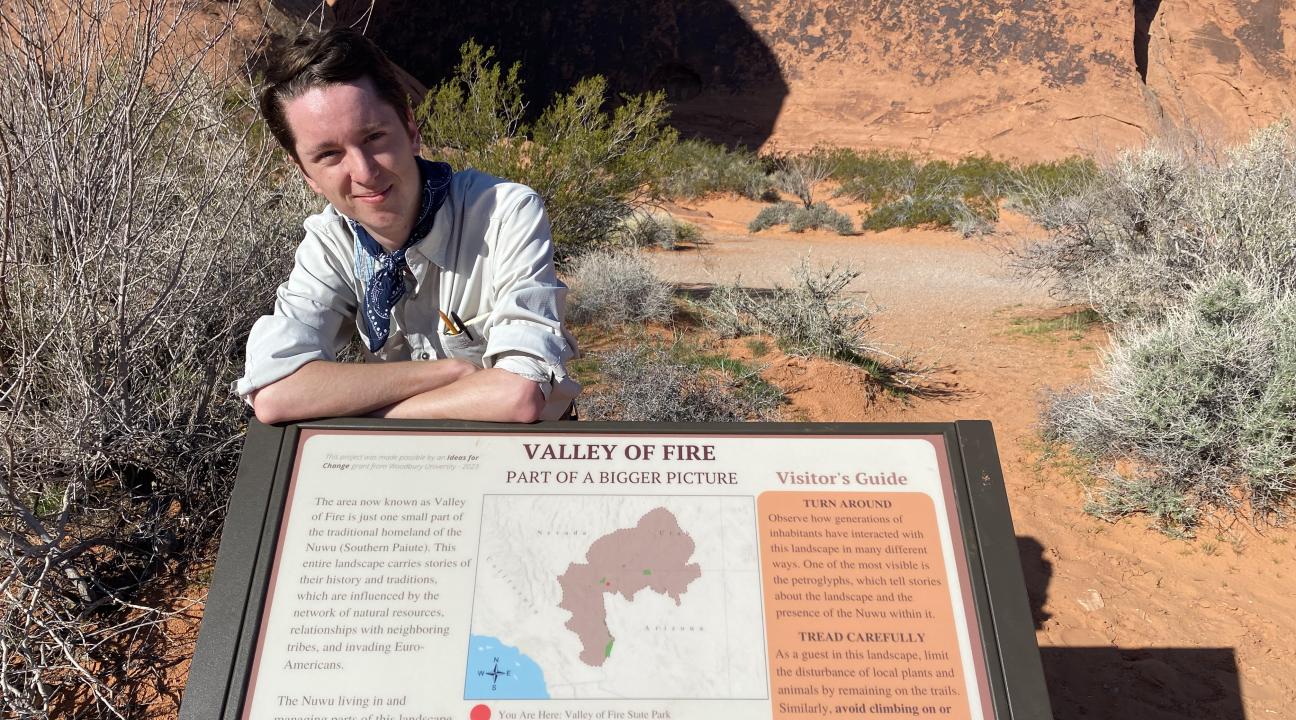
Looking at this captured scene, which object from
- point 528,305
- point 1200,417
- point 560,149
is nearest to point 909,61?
point 560,149

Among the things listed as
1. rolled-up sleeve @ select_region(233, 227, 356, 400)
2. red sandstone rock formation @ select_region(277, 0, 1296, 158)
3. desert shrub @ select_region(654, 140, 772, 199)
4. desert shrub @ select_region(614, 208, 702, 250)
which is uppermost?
red sandstone rock formation @ select_region(277, 0, 1296, 158)

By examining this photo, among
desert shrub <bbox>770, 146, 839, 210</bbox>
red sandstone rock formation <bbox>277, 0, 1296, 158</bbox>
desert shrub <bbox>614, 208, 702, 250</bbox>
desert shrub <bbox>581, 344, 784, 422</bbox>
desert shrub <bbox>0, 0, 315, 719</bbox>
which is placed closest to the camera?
desert shrub <bbox>0, 0, 315, 719</bbox>

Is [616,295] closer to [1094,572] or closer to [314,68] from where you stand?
[1094,572]

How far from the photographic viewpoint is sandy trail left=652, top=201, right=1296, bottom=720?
2674 mm

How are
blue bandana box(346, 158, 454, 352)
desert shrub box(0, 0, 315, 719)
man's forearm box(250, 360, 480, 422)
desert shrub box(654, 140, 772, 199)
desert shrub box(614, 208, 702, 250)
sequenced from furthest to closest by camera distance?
desert shrub box(654, 140, 772, 199)
desert shrub box(614, 208, 702, 250)
desert shrub box(0, 0, 315, 719)
blue bandana box(346, 158, 454, 352)
man's forearm box(250, 360, 480, 422)

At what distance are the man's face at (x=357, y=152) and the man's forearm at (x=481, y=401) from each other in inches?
18.2

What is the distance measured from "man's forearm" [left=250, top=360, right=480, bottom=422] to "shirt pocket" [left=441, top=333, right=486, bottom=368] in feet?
1.07

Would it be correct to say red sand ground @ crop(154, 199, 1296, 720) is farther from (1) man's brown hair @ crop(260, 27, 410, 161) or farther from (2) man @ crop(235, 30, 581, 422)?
(1) man's brown hair @ crop(260, 27, 410, 161)

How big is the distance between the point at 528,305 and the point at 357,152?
0.49m

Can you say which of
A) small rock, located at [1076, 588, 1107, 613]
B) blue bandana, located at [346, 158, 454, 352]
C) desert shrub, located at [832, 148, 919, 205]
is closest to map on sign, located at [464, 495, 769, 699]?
blue bandana, located at [346, 158, 454, 352]

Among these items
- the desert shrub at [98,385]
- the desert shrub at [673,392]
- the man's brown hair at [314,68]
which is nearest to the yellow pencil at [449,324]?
the man's brown hair at [314,68]

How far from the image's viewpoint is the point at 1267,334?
3658 millimetres

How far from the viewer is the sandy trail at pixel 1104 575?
2.67 m

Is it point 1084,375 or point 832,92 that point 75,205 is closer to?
point 1084,375
